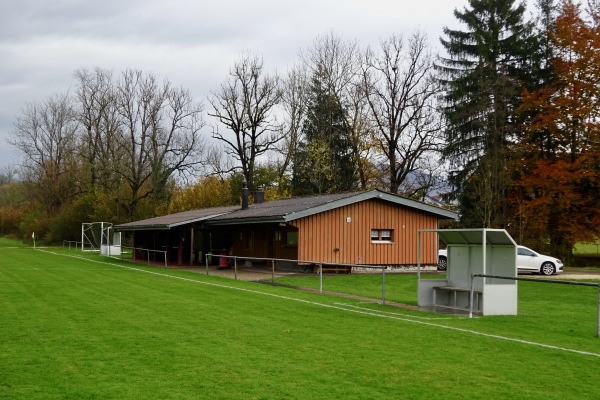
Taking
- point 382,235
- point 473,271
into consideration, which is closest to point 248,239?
point 382,235

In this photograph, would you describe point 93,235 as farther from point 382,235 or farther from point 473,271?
point 473,271

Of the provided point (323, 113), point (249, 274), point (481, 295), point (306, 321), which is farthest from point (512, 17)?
point (306, 321)

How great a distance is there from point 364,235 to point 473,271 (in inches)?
561

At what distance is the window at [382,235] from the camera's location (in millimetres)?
31688

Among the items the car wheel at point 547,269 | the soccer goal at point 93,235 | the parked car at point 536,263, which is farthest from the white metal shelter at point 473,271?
the soccer goal at point 93,235

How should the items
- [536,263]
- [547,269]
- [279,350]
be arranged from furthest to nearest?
→ [547,269] < [536,263] < [279,350]

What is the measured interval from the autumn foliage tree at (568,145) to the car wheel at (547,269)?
27.6 ft

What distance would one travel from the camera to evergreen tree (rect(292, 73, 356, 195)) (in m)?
51.6

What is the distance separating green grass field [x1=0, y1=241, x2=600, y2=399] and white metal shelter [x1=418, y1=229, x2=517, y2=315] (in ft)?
2.54

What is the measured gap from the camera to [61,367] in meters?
8.66

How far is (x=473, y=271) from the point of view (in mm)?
17109

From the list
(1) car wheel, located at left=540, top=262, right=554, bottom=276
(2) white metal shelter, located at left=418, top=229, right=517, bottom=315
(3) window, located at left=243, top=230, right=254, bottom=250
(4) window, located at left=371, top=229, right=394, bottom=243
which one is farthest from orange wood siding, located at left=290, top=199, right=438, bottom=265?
(2) white metal shelter, located at left=418, top=229, right=517, bottom=315

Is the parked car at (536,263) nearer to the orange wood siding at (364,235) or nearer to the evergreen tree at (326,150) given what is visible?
the orange wood siding at (364,235)

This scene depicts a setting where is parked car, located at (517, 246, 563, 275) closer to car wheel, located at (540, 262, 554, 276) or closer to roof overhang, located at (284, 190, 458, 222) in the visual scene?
car wheel, located at (540, 262, 554, 276)
